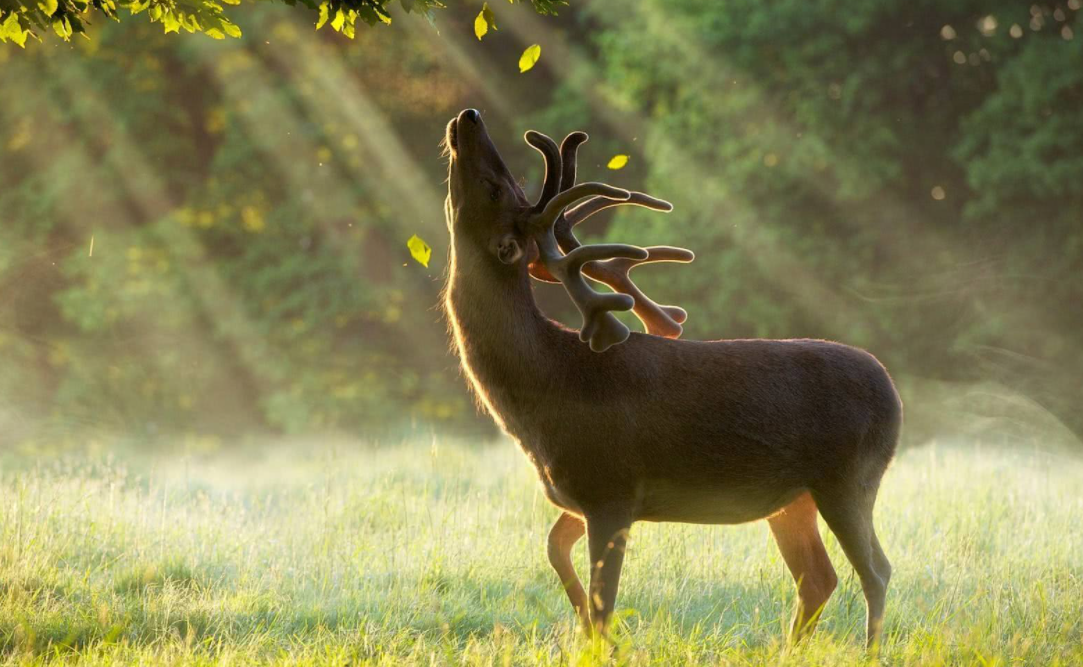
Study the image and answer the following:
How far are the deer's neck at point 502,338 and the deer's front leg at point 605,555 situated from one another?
0.56 metres

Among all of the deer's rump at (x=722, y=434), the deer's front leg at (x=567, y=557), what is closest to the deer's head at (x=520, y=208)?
the deer's rump at (x=722, y=434)

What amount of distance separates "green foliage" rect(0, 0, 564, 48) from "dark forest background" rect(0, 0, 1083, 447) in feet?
38.4

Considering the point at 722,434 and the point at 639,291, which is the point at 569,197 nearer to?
the point at 639,291

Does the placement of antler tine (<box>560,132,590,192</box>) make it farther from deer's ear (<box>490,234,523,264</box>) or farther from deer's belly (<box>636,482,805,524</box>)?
deer's belly (<box>636,482,805,524</box>)

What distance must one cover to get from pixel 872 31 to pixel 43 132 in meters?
15.4

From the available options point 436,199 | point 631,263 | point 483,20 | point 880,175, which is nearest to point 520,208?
point 631,263

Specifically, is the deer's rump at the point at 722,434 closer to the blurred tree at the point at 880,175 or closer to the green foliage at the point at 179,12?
the green foliage at the point at 179,12

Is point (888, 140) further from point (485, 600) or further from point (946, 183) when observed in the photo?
point (485, 600)

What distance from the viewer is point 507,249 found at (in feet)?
16.8

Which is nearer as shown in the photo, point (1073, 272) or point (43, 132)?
A: point (1073, 272)

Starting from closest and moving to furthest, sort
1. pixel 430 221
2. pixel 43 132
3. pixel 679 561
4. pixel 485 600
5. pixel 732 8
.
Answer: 1. pixel 485 600
2. pixel 679 561
3. pixel 732 8
4. pixel 430 221
5. pixel 43 132

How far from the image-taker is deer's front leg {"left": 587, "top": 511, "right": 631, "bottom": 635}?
4.87 metres

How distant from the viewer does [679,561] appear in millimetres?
6961

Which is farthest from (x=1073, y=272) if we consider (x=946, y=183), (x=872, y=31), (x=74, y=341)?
(x=74, y=341)
